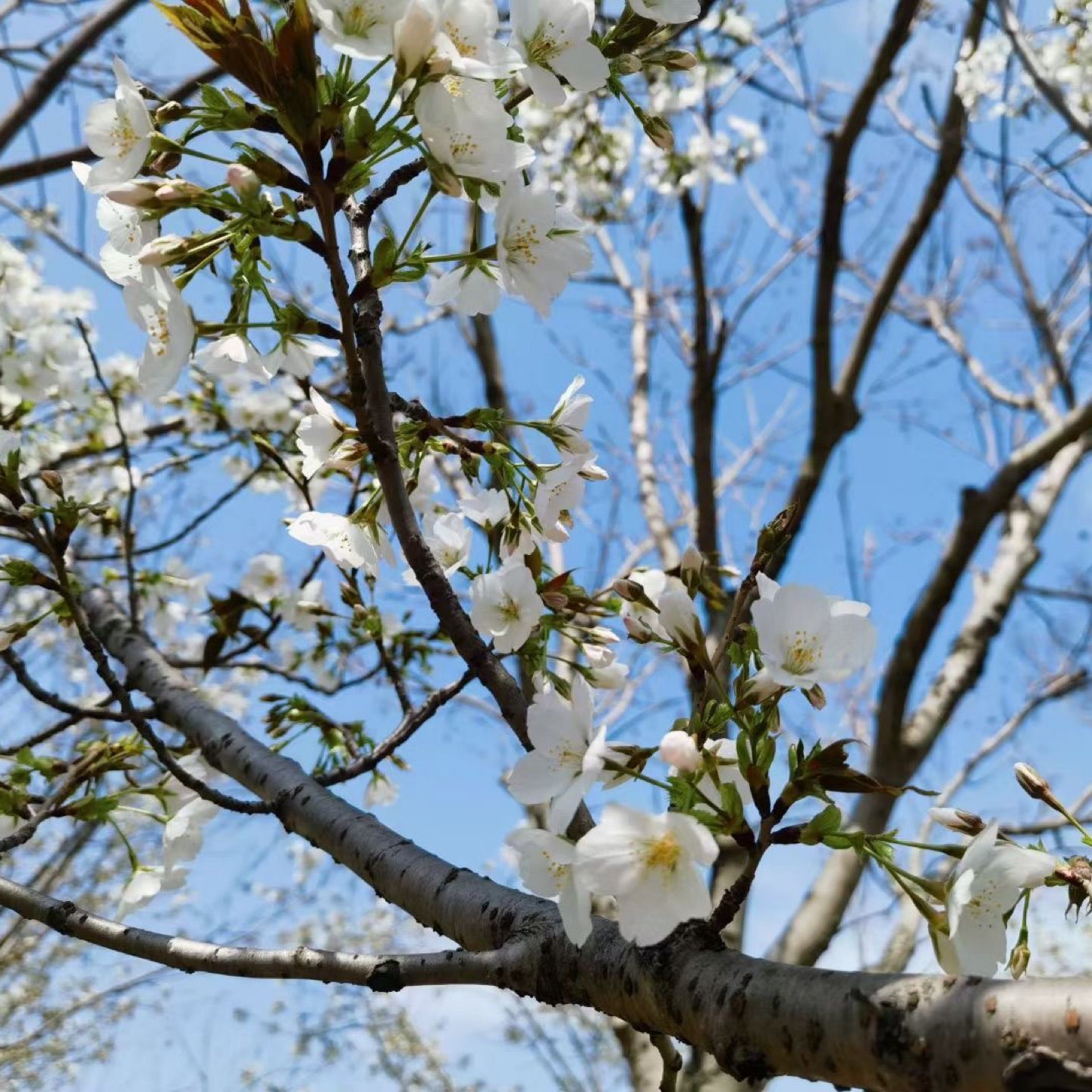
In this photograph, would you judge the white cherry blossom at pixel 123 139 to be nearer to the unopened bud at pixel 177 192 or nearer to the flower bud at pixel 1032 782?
the unopened bud at pixel 177 192

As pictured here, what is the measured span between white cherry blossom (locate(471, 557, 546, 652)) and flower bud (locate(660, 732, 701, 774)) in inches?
15.7

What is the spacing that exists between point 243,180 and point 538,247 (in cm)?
31

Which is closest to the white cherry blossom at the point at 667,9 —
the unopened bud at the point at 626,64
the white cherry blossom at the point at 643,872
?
the unopened bud at the point at 626,64

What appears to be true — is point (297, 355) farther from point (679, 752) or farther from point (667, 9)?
point (679, 752)

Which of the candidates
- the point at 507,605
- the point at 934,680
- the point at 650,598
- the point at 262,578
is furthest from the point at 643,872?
the point at 934,680

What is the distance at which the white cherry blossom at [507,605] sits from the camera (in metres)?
1.15

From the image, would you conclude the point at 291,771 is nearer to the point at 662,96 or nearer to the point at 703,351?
the point at 703,351

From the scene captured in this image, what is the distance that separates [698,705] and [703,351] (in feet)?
9.75

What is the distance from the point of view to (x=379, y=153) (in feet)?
2.93

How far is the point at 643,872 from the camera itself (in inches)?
29.3

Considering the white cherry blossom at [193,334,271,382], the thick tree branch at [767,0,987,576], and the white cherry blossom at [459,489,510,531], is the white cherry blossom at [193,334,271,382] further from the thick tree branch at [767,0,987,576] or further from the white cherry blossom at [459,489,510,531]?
the thick tree branch at [767,0,987,576]

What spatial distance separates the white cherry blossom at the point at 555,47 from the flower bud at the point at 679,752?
0.60 meters

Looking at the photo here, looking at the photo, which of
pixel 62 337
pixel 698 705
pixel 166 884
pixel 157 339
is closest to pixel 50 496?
pixel 62 337

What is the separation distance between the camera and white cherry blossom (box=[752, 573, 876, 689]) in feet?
2.83
